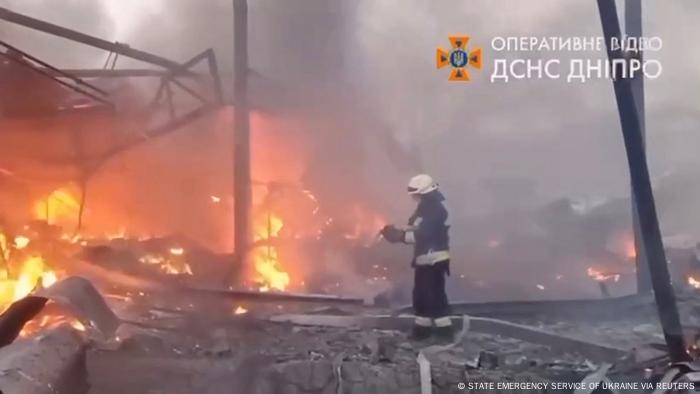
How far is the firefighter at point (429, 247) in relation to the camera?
161 inches

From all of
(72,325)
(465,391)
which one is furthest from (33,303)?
(465,391)

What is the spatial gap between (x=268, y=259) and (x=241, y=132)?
0.88 metres

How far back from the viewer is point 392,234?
13.9 ft

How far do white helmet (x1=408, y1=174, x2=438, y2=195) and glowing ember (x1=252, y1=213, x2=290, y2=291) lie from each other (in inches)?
37.9

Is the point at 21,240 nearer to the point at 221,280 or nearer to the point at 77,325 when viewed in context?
the point at 77,325

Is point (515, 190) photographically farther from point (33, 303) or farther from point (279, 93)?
point (33, 303)

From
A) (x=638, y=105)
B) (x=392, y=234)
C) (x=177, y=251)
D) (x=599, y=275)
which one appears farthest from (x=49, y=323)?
(x=638, y=105)

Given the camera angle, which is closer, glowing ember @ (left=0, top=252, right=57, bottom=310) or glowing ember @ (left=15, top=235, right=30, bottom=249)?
glowing ember @ (left=0, top=252, right=57, bottom=310)

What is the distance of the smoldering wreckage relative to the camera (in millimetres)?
3795

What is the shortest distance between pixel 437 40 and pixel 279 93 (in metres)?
1.17

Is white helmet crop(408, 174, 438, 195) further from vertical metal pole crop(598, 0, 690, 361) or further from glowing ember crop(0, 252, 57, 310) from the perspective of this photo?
glowing ember crop(0, 252, 57, 310)

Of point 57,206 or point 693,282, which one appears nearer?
point 693,282

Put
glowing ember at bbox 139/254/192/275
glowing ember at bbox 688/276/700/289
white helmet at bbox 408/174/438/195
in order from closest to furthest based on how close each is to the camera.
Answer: white helmet at bbox 408/174/438/195 → glowing ember at bbox 139/254/192/275 → glowing ember at bbox 688/276/700/289

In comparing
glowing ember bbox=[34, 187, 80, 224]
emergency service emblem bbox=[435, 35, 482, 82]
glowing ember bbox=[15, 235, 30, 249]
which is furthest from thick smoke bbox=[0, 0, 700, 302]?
glowing ember bbox=[15, 235, 30, 249]
